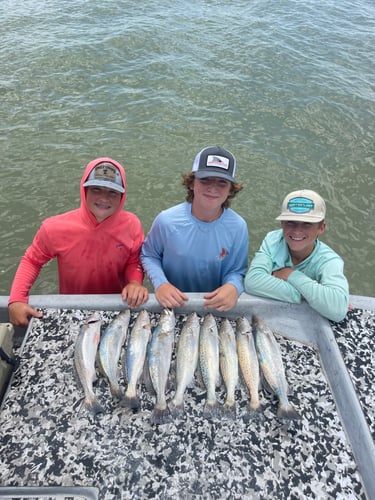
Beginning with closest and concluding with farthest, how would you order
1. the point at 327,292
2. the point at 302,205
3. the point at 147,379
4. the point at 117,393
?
the point at 117,393
the point at 147,379
the point at 327,292
the point at 302,205

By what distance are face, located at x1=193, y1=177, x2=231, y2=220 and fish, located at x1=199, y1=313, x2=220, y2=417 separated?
95 centimetres

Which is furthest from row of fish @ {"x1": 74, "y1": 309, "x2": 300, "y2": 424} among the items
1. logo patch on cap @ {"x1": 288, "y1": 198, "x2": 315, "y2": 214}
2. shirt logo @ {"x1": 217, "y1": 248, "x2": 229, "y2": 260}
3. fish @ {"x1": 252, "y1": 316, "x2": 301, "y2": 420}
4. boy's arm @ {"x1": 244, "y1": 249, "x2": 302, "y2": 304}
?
logo patch on cap @ {"x1": 288, "y1": 198, "x2": 315, "y2": 214}

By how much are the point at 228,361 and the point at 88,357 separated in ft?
2.93

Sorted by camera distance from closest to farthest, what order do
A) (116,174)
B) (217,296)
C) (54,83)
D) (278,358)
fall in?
(278,358)
(217,296)
(116,174)
(54,83)

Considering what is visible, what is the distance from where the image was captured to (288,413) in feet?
6.72

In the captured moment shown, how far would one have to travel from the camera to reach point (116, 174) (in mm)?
3086

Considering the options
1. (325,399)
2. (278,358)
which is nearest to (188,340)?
(278,358)

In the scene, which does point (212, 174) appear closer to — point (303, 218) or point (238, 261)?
point (303, 218)

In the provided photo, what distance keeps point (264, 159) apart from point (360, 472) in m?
6.91

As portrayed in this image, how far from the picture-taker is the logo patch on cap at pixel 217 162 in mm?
2938

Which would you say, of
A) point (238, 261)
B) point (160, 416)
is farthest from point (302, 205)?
point (160, 416)

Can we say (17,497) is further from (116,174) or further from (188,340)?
(116,174)

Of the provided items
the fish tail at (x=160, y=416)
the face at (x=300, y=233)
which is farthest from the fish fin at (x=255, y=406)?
the face at (x=300, y=233)

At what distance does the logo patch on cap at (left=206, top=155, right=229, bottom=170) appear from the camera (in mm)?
2938
